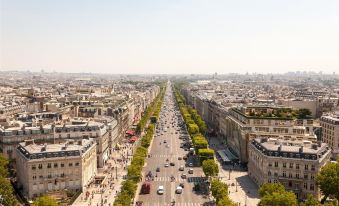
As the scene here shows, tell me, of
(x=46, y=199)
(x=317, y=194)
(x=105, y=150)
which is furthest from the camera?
(x=105, y=150)

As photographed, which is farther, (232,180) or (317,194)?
(232,180)

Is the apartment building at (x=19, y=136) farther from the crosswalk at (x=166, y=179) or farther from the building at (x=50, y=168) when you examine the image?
the crosswalk at (x=166, y=179)

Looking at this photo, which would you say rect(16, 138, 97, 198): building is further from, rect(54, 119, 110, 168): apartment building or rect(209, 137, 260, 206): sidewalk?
rect(209, 137, 260, 206): sidewalk

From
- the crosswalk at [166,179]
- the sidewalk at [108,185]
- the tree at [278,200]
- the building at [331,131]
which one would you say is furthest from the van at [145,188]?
the building at [331,131]

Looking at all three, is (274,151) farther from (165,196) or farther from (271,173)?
(165,196)

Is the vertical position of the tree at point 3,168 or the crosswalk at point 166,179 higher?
the tree at point 3,168

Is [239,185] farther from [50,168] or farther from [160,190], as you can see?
[50,168]

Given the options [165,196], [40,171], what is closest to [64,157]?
[40,171]

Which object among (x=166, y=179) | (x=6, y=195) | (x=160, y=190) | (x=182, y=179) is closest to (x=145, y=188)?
(x=160, y=190)
